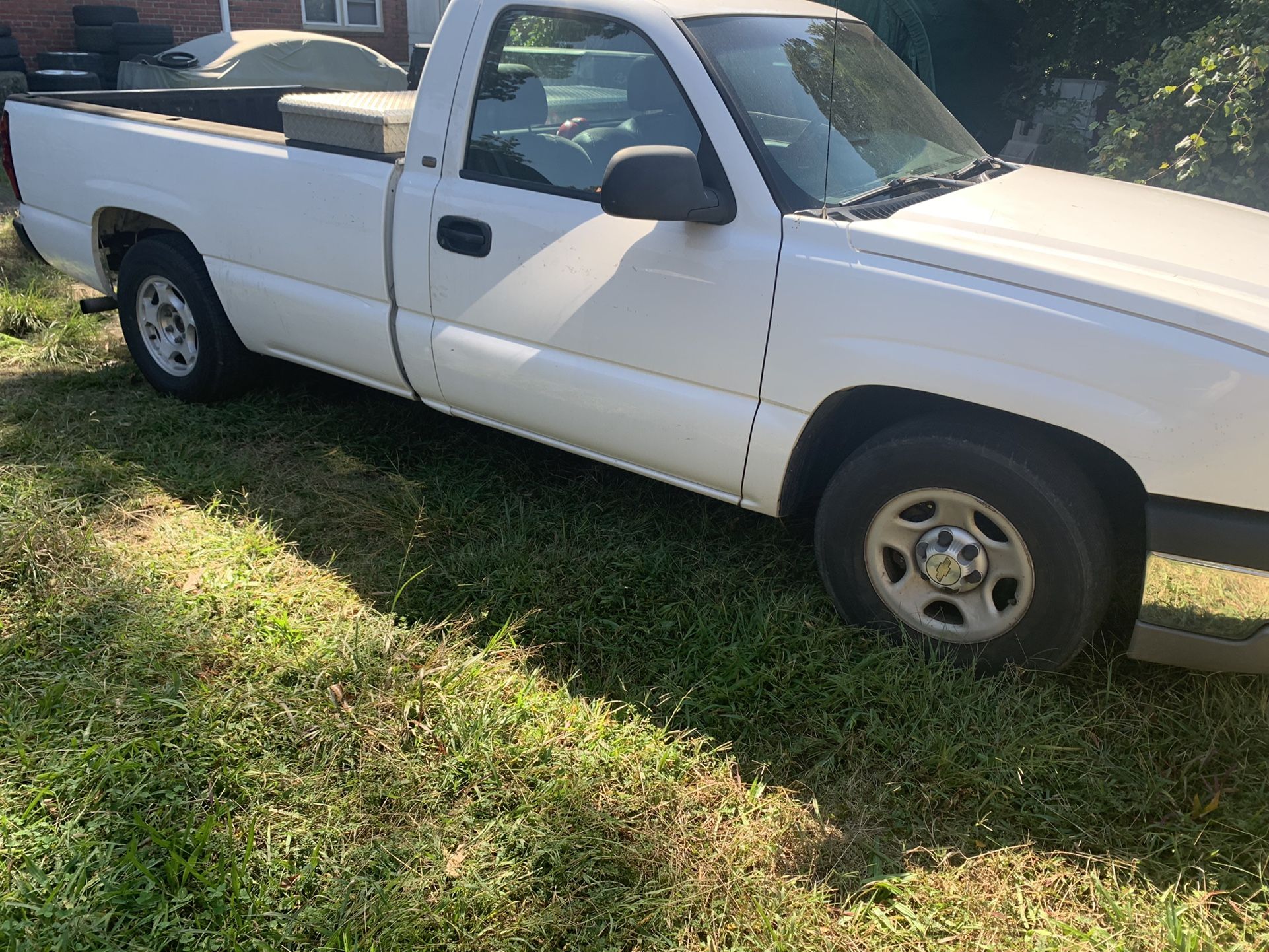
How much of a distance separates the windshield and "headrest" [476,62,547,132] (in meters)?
0.61

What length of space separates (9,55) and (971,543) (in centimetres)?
1395

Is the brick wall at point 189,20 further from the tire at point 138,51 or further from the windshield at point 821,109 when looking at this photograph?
the windshield at point 821,109

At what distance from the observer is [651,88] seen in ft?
10.4

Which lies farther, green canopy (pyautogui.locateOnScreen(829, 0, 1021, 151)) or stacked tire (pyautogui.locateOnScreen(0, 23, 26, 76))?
stacked tire (pyautogui.locateOnScreen(0, 23, 26, 76))

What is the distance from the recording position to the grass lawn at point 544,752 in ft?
7.46

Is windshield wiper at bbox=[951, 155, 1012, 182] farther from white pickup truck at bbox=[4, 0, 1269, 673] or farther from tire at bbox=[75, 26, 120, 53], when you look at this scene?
tire at bbox=[75, 26, 120, 53]

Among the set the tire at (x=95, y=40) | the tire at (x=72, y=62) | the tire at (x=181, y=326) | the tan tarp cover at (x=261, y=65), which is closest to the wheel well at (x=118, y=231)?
the tire at (x=181, y=326)

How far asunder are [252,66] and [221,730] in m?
11.2

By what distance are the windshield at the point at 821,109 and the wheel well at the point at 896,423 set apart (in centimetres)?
63

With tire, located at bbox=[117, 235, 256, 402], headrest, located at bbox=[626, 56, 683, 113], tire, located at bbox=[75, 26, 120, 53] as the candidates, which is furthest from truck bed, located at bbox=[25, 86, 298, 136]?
tire, located at bbox=[75, 26, 120, 53]

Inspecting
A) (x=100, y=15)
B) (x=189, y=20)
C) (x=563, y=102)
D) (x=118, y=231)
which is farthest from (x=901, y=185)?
(x=189, y=20)

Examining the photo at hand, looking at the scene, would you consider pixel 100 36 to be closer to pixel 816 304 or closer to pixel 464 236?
pixel 464 236

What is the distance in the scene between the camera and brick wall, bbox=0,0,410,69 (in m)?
13.0

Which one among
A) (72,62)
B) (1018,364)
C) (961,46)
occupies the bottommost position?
(1018,364)
